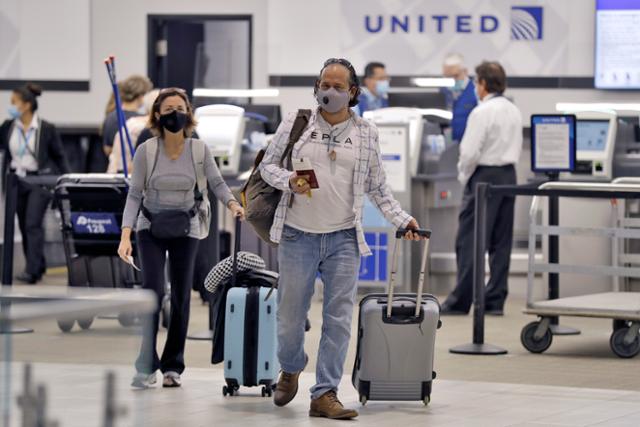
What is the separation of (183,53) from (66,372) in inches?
692

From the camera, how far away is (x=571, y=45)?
1769cm

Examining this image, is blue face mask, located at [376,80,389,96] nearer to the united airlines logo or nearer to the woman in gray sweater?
the united airlines logo

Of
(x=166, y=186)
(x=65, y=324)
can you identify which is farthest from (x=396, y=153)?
(x=65, y=324)

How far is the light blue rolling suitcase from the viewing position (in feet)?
25.5

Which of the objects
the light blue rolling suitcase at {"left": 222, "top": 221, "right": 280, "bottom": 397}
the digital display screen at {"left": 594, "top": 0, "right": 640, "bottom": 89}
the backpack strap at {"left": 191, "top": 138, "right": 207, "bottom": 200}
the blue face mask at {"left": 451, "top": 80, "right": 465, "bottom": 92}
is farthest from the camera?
the digital display screen at {"left": 594, "top": 0, "right": 640, "bottom": 89}

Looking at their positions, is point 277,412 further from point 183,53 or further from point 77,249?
point 183,53

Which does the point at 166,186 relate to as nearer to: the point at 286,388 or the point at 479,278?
the point at 286,388

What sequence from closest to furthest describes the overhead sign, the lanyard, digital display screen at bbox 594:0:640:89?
the lanyard
digital display screen at bbox 594:0:640:89
the overhead sign

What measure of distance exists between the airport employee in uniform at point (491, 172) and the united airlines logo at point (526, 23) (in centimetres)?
605

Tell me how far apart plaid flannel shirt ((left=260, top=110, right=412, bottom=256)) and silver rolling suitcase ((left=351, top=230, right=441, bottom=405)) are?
1.34 feet

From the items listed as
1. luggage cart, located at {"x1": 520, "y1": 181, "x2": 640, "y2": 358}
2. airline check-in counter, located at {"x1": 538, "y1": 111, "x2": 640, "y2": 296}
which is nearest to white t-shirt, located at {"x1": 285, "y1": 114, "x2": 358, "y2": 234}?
luggage cart, located at {"x1": 520, "y1": 181, "x2": 640, "y2": 358}

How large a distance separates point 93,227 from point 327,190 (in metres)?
3.80

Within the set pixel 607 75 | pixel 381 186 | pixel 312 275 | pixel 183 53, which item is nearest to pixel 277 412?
pixel 312 275

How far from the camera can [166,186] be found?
26.1 ft
